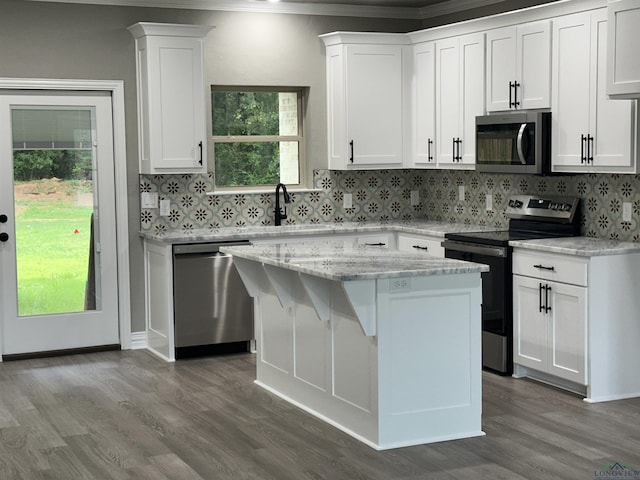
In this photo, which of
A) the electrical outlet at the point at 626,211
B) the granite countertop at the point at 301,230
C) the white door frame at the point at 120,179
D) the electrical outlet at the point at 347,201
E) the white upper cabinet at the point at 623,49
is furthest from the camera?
the electrical outlet at the point at 347,201

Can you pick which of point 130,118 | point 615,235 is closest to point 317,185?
A: point 130,118

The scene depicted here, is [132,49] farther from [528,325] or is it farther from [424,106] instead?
[528,325]

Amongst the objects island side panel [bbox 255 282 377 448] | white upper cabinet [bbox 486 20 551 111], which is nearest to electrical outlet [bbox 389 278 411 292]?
island side panel [bbox 255 282 377 448]

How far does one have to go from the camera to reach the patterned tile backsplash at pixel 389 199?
620cm

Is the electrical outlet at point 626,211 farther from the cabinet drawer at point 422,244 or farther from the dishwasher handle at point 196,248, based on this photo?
the dishwasher handle at point 196,248

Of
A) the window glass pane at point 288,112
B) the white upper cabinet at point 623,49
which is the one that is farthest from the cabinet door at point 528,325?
the window glass pane at point 288,112

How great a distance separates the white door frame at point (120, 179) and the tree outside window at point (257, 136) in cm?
79

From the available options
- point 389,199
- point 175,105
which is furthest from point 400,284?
point 389,199

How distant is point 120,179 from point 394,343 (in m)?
3.30

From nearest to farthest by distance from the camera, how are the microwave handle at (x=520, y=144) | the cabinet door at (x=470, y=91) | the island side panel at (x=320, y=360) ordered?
the island side panel at (x=320, y=360), the microwave handle at (x=520, y=144), the cabinet door at (x=470, y=91)

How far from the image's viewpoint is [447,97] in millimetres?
7109

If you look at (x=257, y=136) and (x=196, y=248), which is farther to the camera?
(x=257, y=136)

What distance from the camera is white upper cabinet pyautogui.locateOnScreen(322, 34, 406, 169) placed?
24.4ft

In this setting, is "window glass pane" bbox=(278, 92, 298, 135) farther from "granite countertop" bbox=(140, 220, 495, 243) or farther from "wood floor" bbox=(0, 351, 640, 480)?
"wood floor" bbox=(0, 351, 640, 480)
